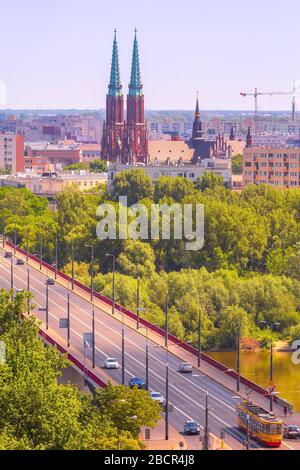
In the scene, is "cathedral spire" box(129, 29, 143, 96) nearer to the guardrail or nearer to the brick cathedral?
the brick cathedral

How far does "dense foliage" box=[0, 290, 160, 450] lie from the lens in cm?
2814

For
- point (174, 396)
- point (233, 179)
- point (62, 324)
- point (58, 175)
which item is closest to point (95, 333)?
point (62, 324)

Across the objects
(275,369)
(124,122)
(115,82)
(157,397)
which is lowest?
(275,369)

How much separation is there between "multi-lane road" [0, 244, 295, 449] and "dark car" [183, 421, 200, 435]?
36 cm

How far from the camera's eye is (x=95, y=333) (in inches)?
1850

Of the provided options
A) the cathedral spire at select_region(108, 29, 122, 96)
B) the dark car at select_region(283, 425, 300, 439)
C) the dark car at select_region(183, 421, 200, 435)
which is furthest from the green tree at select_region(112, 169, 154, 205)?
the dark car at select_region(183, 421, 200, 435)

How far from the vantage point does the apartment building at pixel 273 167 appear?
9362 cm

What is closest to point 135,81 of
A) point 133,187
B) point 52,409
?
point 133,187

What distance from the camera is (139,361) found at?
1687 inches

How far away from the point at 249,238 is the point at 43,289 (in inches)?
504

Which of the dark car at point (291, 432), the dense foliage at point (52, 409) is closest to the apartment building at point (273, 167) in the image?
the dense foliage at point (52, 409)

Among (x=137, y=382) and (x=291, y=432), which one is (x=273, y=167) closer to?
(x=137, y=382)

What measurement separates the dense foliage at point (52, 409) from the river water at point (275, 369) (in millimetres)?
7216

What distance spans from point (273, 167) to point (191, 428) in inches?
2435
